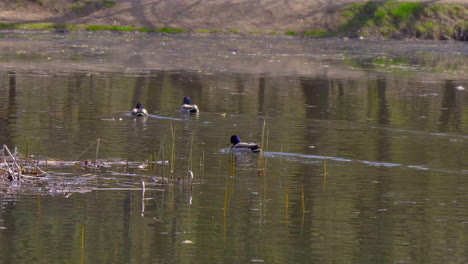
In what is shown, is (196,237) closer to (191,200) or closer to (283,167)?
(191,200)

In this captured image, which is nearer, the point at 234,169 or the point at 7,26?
the point at 234,169

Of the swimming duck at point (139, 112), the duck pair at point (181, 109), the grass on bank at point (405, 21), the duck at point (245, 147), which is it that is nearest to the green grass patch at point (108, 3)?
the grass on bank at point (405, 21)

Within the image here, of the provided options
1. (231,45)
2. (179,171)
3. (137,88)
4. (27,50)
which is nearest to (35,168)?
(179,171)

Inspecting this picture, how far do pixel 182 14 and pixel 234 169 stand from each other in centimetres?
4076

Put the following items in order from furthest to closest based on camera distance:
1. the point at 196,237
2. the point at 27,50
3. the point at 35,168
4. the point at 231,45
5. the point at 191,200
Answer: the point at 231,45, the point at 27,50, the point at 35,168, the point at 191,200, the point at 196,237

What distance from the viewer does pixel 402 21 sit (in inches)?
2213

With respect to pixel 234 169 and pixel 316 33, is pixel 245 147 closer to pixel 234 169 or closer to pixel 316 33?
pixel 234 169

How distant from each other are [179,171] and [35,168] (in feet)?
6.24

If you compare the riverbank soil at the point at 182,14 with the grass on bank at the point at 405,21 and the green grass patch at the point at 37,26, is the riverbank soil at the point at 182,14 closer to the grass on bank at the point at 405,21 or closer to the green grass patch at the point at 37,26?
the green grass patch at the point at 37,26

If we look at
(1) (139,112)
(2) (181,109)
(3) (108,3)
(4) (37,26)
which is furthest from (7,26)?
(1) (139,112)

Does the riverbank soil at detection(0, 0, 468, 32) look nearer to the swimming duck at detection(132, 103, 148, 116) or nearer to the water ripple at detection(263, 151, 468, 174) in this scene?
the swimming duck at detection(132, 103, 148, 116)

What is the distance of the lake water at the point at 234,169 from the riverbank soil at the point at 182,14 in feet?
71.8

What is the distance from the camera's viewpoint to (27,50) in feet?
128

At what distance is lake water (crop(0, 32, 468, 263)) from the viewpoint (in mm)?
9852
